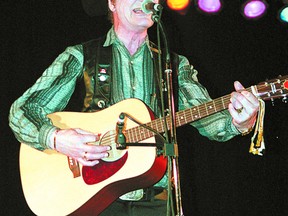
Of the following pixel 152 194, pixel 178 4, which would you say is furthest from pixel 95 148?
pixel 178 4

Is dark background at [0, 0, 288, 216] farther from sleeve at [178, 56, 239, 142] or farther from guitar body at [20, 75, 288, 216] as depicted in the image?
sleeve at [178, 56, 239, 142]

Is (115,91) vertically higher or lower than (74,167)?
higher

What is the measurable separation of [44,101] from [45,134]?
304mm

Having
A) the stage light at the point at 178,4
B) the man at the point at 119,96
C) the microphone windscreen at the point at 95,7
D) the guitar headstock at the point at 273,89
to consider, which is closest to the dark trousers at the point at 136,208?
the man at the point at 119,96

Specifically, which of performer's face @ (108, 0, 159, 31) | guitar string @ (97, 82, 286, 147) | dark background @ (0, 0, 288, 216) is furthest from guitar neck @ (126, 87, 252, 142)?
dark background @ (0, 0, 288, 216)

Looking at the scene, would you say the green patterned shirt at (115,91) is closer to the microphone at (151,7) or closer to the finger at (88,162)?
the finger at (88,162)

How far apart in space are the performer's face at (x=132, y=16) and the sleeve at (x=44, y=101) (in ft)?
1.17

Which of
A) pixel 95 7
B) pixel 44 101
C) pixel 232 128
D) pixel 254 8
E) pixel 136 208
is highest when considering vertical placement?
pixel 254 8

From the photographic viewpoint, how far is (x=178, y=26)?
171 inches

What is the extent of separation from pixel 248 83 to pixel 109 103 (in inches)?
71.8

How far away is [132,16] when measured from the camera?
3.17 metres

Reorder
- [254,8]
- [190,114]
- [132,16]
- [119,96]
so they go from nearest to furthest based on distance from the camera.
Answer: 1. [190,114]
2. [119,96]
3. [132,16]
4. [254,8]

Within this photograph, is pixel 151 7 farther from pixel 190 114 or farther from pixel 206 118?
pixel 206 118

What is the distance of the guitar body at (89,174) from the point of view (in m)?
2.67
